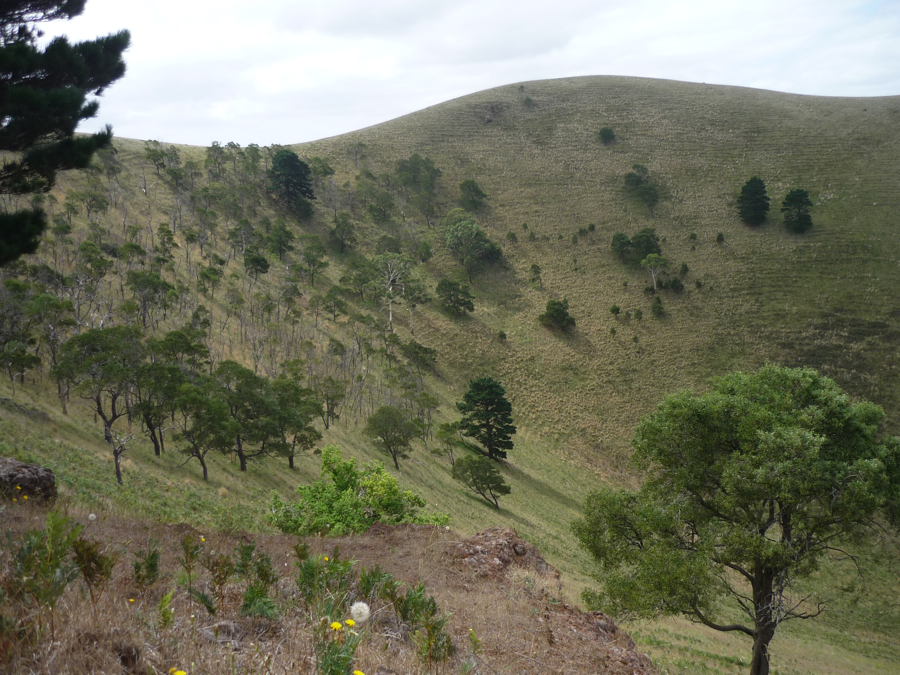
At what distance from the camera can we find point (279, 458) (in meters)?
33.0

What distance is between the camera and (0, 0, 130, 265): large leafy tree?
8367 mm

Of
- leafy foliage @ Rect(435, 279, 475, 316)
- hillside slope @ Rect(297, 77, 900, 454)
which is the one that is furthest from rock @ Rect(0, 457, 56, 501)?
leafy foliage @ Rect(435, 279, 475, 316)

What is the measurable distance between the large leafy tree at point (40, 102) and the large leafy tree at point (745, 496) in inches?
590

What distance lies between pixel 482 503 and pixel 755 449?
78.4 feet

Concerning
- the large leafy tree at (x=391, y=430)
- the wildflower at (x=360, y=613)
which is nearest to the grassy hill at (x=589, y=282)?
the large leafy tree at (x=391, y=430)

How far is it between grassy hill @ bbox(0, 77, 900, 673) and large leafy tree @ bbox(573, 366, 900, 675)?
9.12ft

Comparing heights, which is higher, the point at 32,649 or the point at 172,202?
the point at 172,202

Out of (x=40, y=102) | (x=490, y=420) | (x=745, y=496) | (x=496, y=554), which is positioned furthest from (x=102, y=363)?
(x=490, y=420)

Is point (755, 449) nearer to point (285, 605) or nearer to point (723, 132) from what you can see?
point (285, 605)

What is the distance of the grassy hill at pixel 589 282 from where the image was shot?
27406 millimetres

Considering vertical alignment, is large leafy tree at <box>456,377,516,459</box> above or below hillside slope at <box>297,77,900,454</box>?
below

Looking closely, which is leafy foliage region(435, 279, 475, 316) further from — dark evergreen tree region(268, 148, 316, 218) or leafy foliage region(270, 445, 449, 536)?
leafy foliage region(270, 445, 449, 536)

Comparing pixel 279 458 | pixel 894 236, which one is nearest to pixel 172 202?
pixel 279 458

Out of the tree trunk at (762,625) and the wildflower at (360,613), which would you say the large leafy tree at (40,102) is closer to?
the wildflower at (360,613)
